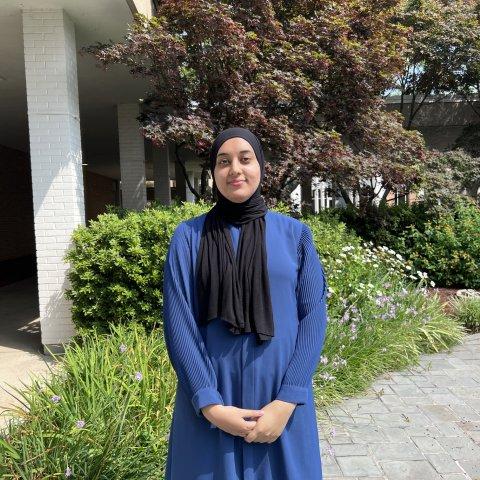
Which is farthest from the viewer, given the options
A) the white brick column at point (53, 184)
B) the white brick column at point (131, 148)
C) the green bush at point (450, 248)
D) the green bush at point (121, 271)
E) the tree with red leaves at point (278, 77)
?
the white brick column at point (131, 148)

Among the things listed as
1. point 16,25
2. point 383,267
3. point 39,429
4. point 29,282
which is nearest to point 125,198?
point 29,282

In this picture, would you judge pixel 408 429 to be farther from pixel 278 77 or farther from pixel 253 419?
pixel 278 77

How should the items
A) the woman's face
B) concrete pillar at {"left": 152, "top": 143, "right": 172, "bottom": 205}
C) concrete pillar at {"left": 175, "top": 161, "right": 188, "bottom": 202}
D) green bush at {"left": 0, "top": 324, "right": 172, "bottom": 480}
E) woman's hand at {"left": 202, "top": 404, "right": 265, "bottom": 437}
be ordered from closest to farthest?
woman's hand at {"left": 202, "top": 404, "right": 265, "bottom": 437}
the woman's face
green bush at {"left": 0, "top": 324, "right": 172, "bottom": 480}
concrete pillar at {"left": 152, "top": 143, "right": 172, "bottom": 205}
concrete pillar at {"left": 175, "top": 161, "right": 188, "bottom": 202}

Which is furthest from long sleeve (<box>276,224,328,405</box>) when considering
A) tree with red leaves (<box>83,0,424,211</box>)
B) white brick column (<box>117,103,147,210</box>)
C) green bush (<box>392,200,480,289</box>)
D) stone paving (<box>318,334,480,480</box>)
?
white brick column (<box>117,103,147,210</box>)

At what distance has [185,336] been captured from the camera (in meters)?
1.66

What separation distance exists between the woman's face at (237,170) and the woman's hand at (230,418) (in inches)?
28.2

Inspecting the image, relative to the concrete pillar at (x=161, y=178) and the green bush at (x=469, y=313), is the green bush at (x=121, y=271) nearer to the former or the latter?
the green bush at (x=469, y=313)

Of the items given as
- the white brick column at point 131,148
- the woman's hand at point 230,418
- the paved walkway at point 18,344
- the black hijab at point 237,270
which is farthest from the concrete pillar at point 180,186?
the woman's hand at point 230,418

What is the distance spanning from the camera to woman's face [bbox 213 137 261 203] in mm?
1710

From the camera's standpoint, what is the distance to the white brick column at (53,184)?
5.49m

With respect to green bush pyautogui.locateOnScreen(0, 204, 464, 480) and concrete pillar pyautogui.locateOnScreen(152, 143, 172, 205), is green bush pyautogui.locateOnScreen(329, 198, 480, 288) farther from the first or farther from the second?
concrete pillar pyautogui.locateOnScreen(152, 143, 172, 205)

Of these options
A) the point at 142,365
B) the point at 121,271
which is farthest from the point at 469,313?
the point at 142,365

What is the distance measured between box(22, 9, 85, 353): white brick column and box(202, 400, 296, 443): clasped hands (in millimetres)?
4304

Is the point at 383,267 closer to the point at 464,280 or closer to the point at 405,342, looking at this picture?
the point at 405,342
